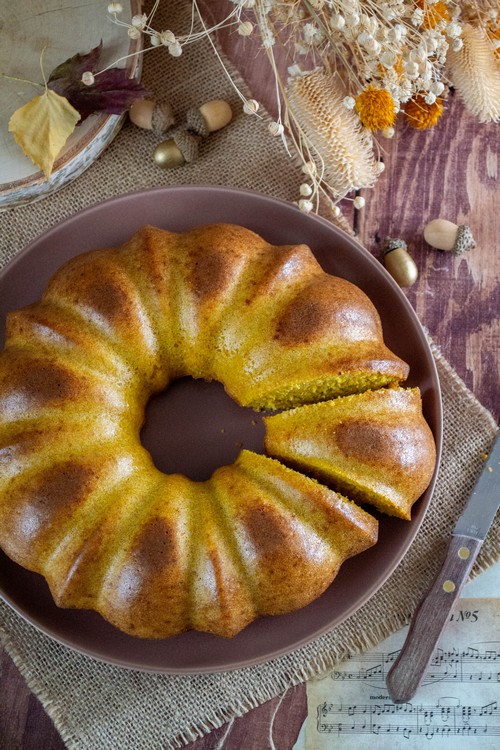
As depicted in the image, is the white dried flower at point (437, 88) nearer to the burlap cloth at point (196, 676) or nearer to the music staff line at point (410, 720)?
the burlap cloth at point (196, 676)

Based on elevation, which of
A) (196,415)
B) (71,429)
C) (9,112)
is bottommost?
(196,415)

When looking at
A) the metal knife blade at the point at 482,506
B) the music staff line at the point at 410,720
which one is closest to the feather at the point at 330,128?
the metal knife blade at the point at 482,506

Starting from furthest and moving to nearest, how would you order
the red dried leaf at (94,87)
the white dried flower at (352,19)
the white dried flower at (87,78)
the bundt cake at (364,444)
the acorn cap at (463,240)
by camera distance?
the acorn cap at (463,240) < the red dried leaf at (94,87) < the white dried flower at (87,78) < the bundt cake at (364,444) < the white dried flower at (352,19)

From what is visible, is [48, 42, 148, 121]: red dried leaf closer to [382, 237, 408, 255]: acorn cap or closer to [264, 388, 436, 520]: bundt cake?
[382, 237, 408, 255]: acorn cap

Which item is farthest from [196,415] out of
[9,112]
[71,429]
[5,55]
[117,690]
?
[5,55]

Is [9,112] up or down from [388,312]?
up

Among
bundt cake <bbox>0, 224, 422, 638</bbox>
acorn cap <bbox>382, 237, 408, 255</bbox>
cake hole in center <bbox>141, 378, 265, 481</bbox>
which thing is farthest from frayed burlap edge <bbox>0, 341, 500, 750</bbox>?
acorn cap <bbox>382, 237, 408, 255</bbox>

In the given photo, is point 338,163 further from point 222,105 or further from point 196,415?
point 196,415
